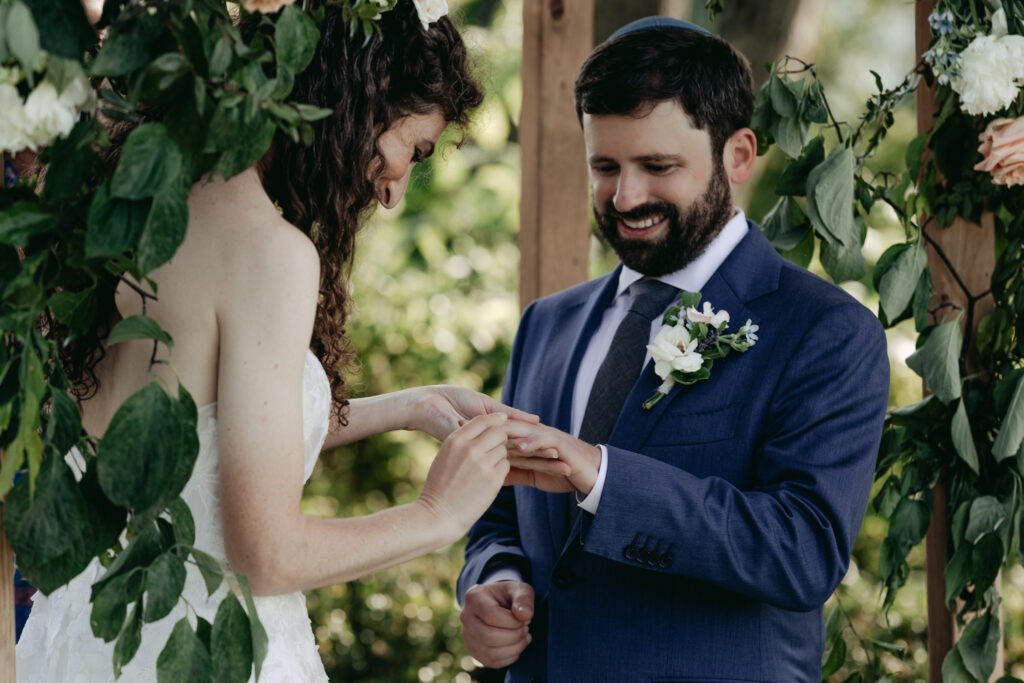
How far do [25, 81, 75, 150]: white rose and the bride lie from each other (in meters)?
0.17

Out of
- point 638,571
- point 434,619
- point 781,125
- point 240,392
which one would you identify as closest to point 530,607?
point 638,571

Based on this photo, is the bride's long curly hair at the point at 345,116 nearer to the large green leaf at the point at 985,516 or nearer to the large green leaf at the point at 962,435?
the large green leaf at the point at 962,435

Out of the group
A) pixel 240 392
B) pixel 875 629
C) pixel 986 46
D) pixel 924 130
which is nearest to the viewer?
pixel 240 392

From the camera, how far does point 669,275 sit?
227 cm

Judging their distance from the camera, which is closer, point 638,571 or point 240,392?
point 240,392

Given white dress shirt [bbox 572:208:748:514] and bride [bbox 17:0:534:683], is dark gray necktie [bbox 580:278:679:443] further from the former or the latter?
bride [bbox 17:0:534:683]

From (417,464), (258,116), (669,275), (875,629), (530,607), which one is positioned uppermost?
(258,116)

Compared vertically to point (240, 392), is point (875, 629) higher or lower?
lower

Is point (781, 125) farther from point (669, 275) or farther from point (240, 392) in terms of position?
point (240, 392)

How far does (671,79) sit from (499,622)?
1144 millimetres

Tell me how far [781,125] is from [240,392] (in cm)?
166

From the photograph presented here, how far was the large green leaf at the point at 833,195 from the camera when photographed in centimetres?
240

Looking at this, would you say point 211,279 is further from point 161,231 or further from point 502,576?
point 502,576

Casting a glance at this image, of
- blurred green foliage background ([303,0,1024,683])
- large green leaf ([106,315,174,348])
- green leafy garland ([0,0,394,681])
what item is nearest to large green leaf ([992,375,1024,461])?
green leafy garland ([0,0,394,681])
